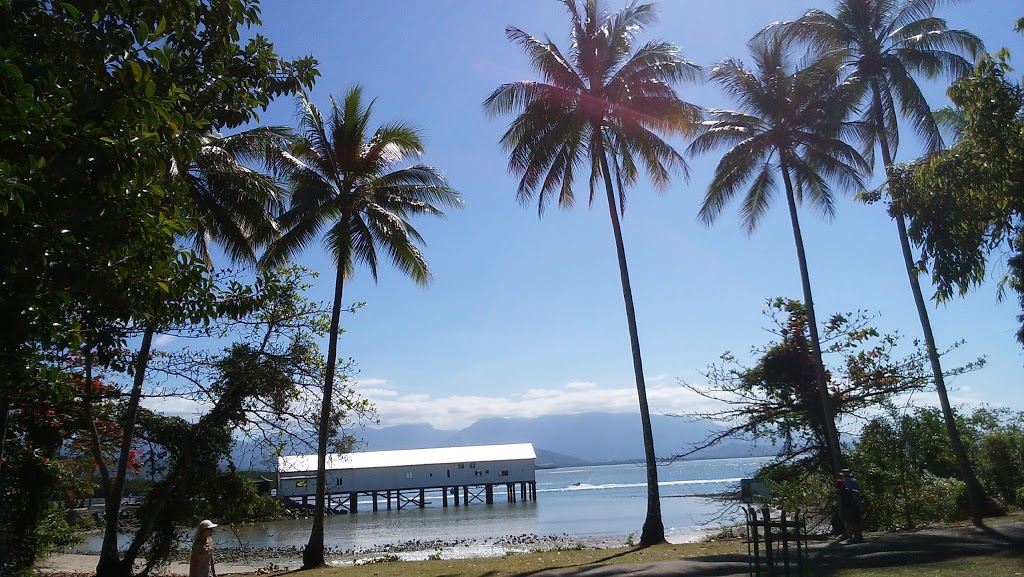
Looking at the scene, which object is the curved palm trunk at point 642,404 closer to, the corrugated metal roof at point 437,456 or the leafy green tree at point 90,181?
the leafy green tree at point 90,181

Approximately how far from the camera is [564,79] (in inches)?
789

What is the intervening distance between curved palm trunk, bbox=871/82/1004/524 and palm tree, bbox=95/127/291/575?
15989mm

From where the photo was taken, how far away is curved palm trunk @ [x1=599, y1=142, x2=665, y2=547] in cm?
1836

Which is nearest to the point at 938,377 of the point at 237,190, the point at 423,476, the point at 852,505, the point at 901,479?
the point at 901,479

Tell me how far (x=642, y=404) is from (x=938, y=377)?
8.18m

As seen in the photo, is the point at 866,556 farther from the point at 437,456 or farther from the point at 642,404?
the point at 437,456

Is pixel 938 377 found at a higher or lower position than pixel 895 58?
lower

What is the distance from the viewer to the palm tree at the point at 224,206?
15.7 metres

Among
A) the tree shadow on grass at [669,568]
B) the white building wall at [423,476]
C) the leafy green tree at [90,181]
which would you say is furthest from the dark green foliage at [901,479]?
the white building wall at [423,476]

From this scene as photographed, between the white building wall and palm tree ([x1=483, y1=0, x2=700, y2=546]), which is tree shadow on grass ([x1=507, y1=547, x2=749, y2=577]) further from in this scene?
the white building wall

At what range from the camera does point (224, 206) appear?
17750 mm

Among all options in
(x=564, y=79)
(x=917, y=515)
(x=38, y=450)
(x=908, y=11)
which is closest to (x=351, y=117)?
(x=564, y=79)

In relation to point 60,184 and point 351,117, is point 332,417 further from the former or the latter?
point 60,184

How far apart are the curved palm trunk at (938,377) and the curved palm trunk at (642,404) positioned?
281 inches
